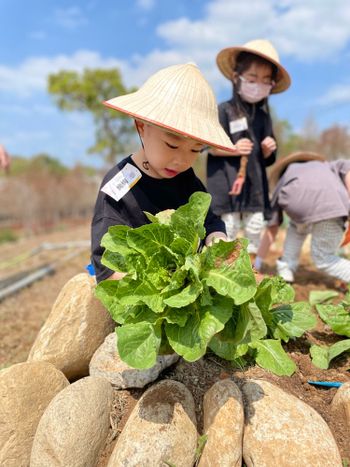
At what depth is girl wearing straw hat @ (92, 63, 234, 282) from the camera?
1.87 metres

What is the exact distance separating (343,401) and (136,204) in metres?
1.48

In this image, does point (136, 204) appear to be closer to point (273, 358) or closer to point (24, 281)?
point (273, 358)

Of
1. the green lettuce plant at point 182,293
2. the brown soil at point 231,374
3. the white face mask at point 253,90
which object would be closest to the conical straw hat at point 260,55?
the white face mask at point 253,90

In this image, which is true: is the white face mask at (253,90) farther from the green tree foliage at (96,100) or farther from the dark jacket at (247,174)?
the green tree foliage at (96,100)

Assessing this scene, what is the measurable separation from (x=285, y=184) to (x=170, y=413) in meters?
2.69

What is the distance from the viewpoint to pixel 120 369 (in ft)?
6.70

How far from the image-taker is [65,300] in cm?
242

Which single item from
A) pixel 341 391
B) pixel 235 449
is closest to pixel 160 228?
pixel 235 449

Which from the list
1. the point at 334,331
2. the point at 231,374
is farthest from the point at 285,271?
the point at 231,374

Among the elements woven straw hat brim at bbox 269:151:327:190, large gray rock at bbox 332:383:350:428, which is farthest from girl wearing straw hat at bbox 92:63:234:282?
woven straw hat brim at bbox 269:151:327:190

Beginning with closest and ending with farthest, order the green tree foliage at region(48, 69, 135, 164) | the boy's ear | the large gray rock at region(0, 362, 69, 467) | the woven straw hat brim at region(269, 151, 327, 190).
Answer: the large gray rock at region(0, 362, 69, 467) < the boy's ear < the woven straw hat brim at region(269, 151, 327, 190) < the green tree foliage at region(48, 69, 135, 164)

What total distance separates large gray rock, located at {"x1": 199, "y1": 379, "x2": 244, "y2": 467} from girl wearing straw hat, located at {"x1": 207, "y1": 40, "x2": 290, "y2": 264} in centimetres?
207

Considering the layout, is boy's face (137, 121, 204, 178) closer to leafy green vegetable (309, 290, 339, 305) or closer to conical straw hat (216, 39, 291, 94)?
leafy green vegetable (309, 290, 339, 305)

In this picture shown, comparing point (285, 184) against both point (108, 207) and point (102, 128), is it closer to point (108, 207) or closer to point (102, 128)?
point (108, 207)
